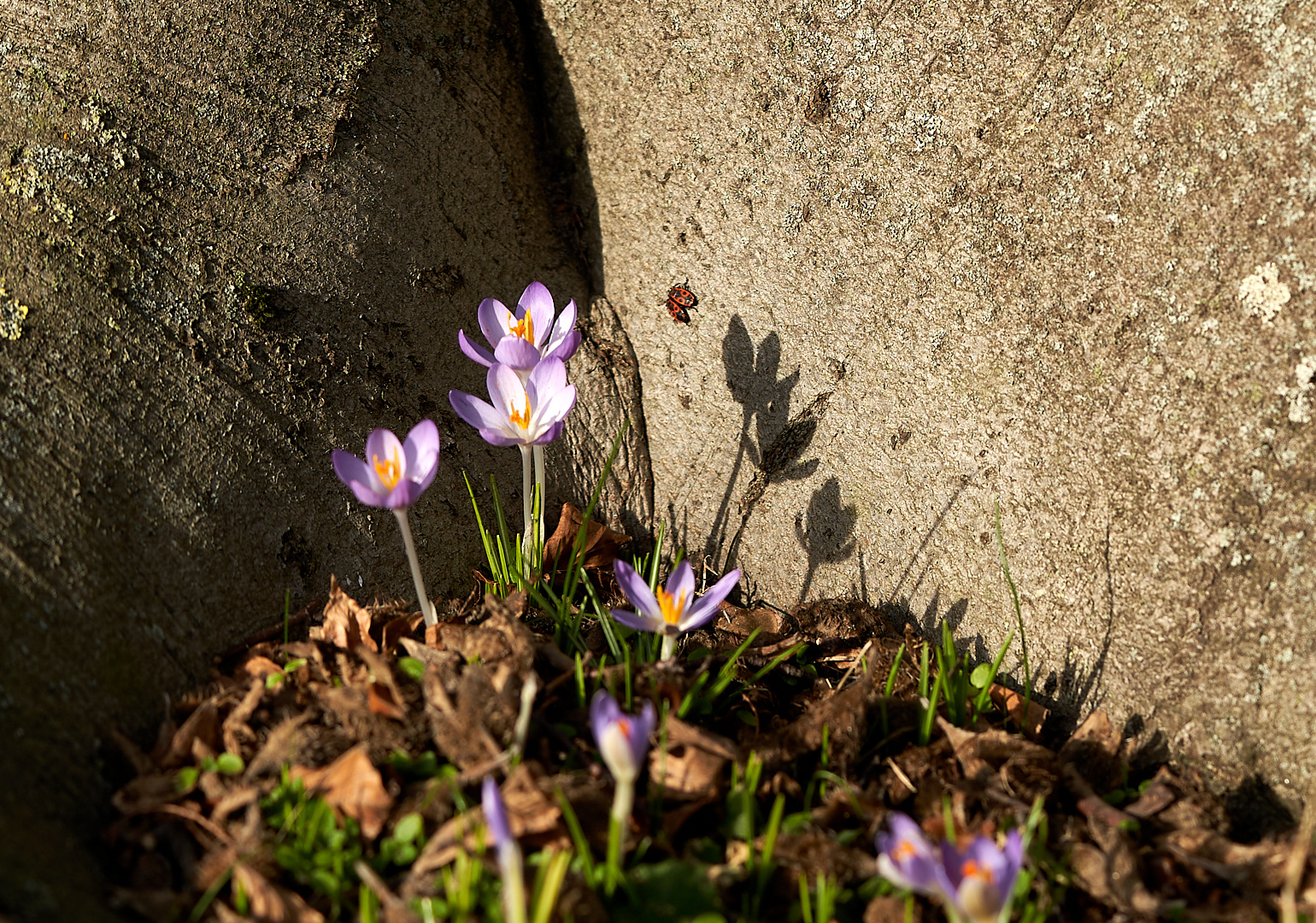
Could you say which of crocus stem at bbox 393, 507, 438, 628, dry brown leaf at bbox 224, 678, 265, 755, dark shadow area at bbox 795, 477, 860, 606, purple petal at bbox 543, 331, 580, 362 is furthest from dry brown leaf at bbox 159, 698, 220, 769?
dark shadow area at bbox 795, 477, 860, 606

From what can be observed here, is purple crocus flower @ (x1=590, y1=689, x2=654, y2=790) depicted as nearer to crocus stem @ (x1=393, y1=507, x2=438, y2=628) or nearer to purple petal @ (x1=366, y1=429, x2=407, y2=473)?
crocus stem @ (x1=393, y1=507, x2=438, y2=628)

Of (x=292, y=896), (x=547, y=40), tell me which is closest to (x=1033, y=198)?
(x=547, y=40)

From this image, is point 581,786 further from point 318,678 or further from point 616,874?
point 318,678

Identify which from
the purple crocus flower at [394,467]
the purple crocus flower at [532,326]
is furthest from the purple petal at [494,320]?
the purple crocus flower at [394,467]

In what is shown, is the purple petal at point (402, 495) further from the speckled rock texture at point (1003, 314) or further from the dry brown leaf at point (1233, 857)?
the dry brown leaf at point (1233, 857)

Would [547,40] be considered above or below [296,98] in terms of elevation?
above

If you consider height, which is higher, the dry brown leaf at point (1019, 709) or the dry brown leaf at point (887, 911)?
the dry brown leaf at point (1019, 709)
